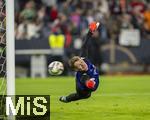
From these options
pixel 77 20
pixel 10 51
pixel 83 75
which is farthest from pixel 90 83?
pixel 77 20

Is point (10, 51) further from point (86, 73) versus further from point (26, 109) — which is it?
point (86, 73)

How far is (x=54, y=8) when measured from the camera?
2694cm

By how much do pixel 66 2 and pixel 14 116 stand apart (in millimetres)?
17132

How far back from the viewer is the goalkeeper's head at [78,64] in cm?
1237

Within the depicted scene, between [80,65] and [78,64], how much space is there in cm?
7

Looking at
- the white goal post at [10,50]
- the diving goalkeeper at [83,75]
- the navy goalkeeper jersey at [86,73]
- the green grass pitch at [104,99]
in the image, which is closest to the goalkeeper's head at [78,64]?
the diving goalkeeper at [83,75]

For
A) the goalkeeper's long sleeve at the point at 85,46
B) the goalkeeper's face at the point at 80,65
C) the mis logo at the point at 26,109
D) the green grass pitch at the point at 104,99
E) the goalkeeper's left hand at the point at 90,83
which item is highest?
the goalkeeper's long sleeve at the point at 85,46

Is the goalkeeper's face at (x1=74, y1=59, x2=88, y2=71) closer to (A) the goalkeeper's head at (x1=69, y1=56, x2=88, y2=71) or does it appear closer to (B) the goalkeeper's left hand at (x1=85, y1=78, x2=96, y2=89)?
(A) the goalkeeper's head at (x1=69, y1=56, x2=88, y2=71)

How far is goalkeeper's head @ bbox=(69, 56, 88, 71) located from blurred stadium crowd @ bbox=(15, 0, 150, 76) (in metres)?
12.8

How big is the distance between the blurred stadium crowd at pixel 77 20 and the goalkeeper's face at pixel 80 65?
1277 cm

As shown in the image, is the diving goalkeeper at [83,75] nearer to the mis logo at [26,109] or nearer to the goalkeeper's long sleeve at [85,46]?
the goalkeeper's long sleeve at [85,46]

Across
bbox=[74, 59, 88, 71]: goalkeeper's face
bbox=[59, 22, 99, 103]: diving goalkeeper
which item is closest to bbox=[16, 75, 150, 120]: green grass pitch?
bbox=[59, 22, 99, 103]: diving goalkeeper

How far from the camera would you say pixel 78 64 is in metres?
12.4

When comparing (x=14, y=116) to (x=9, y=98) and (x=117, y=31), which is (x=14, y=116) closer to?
(x=9, y=98)
